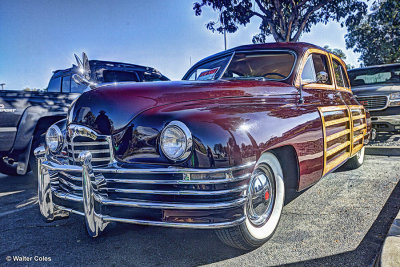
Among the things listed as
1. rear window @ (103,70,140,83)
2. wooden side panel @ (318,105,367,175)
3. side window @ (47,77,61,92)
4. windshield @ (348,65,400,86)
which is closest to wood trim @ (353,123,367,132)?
wooden side panel @ (318,105,367,175)

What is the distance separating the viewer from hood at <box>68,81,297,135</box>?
2.18 metres

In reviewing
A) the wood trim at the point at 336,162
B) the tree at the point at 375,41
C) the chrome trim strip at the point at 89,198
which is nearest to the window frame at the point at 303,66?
the wood trim at the point at 336,162

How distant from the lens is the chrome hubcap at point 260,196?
2.16 m

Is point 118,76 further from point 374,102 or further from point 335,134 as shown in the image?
point 374,102

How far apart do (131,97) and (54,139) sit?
920 millimetres

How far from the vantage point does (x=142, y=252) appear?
224 centimetres

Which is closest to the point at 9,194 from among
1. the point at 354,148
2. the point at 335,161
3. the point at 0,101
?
the point at 0,101

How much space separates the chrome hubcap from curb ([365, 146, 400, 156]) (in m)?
4.51

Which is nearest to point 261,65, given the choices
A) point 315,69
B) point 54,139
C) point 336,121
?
point 315,69

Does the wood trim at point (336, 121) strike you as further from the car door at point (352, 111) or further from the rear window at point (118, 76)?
the rear window at point (118, 76)

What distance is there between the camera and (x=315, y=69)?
136 inches

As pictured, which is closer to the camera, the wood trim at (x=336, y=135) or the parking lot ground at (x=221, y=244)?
the parking lot ground at (x=221, y=244)

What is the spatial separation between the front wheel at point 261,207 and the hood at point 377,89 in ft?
17.9

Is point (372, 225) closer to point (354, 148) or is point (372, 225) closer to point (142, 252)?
point (354, 148)
